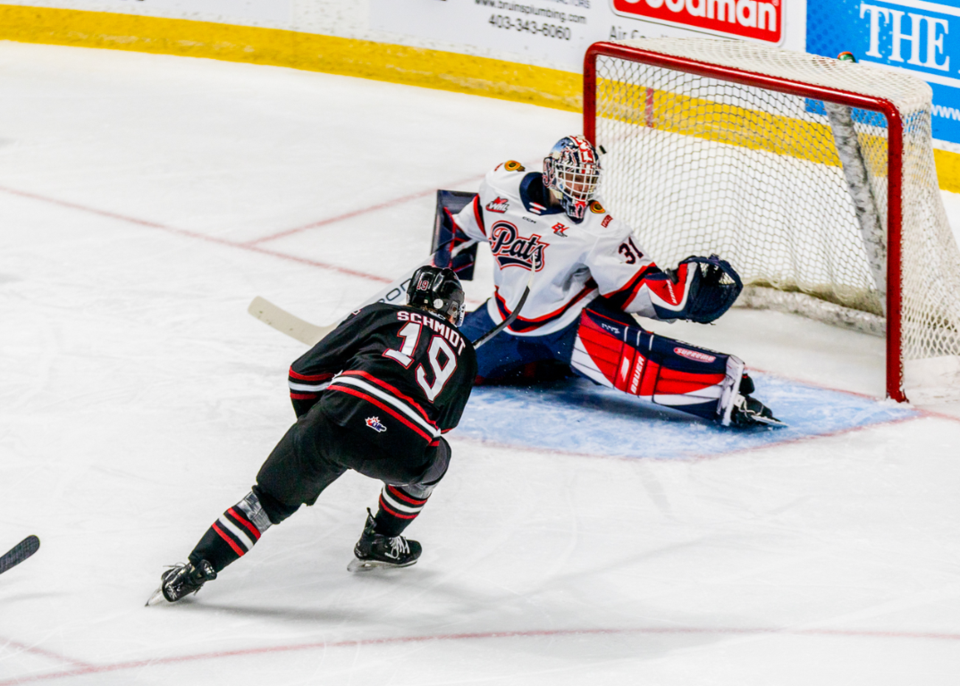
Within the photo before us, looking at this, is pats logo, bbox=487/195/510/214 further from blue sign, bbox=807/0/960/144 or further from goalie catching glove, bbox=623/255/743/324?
blue sign, bbox=807/0/960/144

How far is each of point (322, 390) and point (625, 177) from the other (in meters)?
2.37

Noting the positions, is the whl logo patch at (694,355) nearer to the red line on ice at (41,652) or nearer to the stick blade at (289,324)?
the stick blade at (289,324)

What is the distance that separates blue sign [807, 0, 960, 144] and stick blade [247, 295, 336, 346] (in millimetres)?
2852

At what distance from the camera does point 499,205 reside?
3.83 m

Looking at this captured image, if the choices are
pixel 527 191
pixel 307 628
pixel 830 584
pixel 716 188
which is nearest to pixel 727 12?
pixel 716 188

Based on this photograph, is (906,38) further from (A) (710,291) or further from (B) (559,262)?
(B) (559,262)

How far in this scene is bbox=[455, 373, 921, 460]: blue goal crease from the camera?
367 cm

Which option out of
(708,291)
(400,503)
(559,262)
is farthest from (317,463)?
(708,291)

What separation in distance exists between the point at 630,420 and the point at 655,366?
188 mm

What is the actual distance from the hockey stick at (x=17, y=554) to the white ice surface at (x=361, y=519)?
12cm

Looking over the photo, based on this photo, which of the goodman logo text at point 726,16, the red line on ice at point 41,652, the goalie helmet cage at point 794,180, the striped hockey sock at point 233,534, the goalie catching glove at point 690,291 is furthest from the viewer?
the goodman logo text at point 726,16

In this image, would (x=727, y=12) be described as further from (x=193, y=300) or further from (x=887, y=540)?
→ (x=887, y=540)

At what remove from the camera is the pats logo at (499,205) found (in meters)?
3.82

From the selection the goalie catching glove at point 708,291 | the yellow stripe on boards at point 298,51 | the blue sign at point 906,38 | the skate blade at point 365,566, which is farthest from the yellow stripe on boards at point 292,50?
the skate blade at point 365,566
